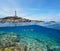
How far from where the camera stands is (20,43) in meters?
3.95

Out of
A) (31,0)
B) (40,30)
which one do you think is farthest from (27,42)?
(31,0)

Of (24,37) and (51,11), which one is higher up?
(51,11)

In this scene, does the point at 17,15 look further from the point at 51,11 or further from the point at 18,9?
the point at 51,11

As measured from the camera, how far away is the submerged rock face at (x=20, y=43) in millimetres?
3955

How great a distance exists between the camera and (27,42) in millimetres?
3994

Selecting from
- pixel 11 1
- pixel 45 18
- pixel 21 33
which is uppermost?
pixel 11 1

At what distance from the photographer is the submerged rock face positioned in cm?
396

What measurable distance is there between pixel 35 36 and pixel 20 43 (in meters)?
0.34

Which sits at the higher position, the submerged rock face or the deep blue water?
the deep blue water

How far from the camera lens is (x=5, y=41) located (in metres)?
3.98

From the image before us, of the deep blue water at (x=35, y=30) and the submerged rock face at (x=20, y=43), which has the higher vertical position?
the deep blue water at (x=35, y=30)

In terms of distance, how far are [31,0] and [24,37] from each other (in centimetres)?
77

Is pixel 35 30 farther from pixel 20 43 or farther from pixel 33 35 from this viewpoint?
pixel 20 43

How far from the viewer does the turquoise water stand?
3979mm
